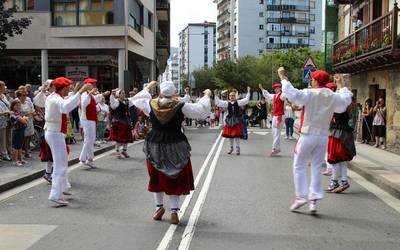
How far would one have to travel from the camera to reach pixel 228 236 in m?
7.00

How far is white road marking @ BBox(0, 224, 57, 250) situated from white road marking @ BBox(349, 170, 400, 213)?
209 inches

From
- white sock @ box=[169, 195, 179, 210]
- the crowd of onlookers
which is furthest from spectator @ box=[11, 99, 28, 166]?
white sock @ box=[169, 195, 179, 210]

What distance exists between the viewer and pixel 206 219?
7930 mm

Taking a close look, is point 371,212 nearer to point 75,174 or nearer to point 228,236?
point 228,236

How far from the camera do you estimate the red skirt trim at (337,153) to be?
10.3 meters

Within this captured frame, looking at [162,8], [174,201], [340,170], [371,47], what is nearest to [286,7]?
[162,8]

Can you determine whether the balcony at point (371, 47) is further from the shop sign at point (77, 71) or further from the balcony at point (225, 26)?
the balcony at point (225, 26)

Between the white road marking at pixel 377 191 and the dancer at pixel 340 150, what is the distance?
0.62 metres

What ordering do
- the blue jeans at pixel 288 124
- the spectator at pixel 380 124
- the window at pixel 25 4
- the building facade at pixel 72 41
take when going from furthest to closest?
the window at pixel 25 4
the building facade at pixel 72 41
the blue jeans at pixel 288 124
the spectator at pixel 380 124

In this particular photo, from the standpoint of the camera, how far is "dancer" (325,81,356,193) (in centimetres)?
1032

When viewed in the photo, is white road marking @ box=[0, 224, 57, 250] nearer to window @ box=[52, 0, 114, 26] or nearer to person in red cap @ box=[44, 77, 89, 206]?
person in red cap @ box=[44, 77, 89, 206]

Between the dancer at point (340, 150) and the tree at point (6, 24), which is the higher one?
the tree at point (6, 24)

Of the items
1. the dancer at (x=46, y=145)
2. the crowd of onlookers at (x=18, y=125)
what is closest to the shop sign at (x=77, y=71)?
the crowd of onlookers at (x=18, y=125)

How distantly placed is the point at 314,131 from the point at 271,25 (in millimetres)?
122217
